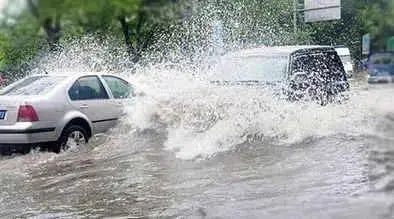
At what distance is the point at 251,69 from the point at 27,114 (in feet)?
9.85

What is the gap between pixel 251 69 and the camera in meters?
8.82

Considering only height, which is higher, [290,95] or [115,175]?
[290,95]

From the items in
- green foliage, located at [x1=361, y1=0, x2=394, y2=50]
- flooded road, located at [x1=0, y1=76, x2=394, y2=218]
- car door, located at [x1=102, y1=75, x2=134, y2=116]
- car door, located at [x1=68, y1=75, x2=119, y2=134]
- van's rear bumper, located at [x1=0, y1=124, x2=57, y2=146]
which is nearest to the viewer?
flooded road, located at [x1=0, y1=76, x2=394, y2=218]

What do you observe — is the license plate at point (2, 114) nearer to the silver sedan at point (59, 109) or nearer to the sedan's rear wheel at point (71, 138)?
the silver sedan at point (59, 109)

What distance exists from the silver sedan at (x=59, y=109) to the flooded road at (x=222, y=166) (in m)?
0.25

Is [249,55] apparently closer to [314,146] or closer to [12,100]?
[314,146]

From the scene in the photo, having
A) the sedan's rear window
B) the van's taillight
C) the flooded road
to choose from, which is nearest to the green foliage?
the flooded road

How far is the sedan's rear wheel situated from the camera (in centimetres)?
876

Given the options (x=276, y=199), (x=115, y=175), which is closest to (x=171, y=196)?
(x=276, y=199)

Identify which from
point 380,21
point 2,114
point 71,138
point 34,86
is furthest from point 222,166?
point 34,86

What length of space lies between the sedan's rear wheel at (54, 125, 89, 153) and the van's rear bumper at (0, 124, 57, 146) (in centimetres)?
29

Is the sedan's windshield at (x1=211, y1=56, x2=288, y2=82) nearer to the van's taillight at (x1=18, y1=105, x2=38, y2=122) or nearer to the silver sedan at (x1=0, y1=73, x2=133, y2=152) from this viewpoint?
the silver sedan at (x1=0, y1=73, x2=133, y2=152)

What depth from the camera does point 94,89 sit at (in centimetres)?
941

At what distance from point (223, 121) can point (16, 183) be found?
2.62 m
